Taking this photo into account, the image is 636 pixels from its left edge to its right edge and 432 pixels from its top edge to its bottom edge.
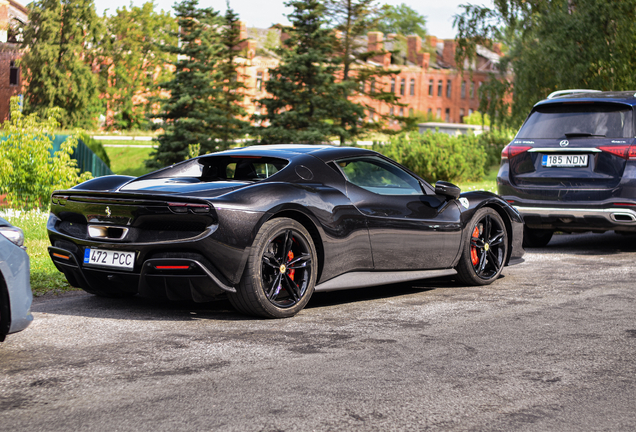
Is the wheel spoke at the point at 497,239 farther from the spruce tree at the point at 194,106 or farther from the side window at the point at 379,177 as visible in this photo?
the spruce tree at the point at 194,106

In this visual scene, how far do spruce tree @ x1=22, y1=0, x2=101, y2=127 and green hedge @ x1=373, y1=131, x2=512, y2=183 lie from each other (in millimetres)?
40694

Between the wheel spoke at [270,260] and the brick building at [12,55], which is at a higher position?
the brick building at [12,55]

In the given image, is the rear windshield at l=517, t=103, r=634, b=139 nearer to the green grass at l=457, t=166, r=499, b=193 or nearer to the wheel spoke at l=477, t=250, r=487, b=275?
the wheel spoke at l=477, t=250, r=487, b=275

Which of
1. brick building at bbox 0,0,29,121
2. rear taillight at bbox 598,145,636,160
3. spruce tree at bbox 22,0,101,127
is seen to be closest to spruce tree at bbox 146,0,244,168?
spruce tree at bbox 22,0,101,127

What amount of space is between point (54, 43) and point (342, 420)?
62610 mm

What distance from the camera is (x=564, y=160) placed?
945 centimetres

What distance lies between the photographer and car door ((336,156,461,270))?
6.39 meters

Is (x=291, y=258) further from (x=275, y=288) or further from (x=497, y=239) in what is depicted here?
(x=497, y=239)

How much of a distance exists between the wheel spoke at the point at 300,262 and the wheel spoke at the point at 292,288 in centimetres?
9

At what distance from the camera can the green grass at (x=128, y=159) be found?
39.4 m

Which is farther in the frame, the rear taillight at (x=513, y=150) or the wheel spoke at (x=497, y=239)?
the rear taillight at (x=513, y=150)

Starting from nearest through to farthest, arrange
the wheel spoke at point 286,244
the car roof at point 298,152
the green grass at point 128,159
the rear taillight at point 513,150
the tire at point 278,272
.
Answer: the tire at point 278,272
the wheel spoke at point 286,244
the car roof at point 298,152
the rear taillight at point 513,150
the green grass at point 128,159

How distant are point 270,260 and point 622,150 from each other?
535 cm

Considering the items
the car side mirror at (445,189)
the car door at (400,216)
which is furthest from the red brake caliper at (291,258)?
the car side mirror at (445,189)
